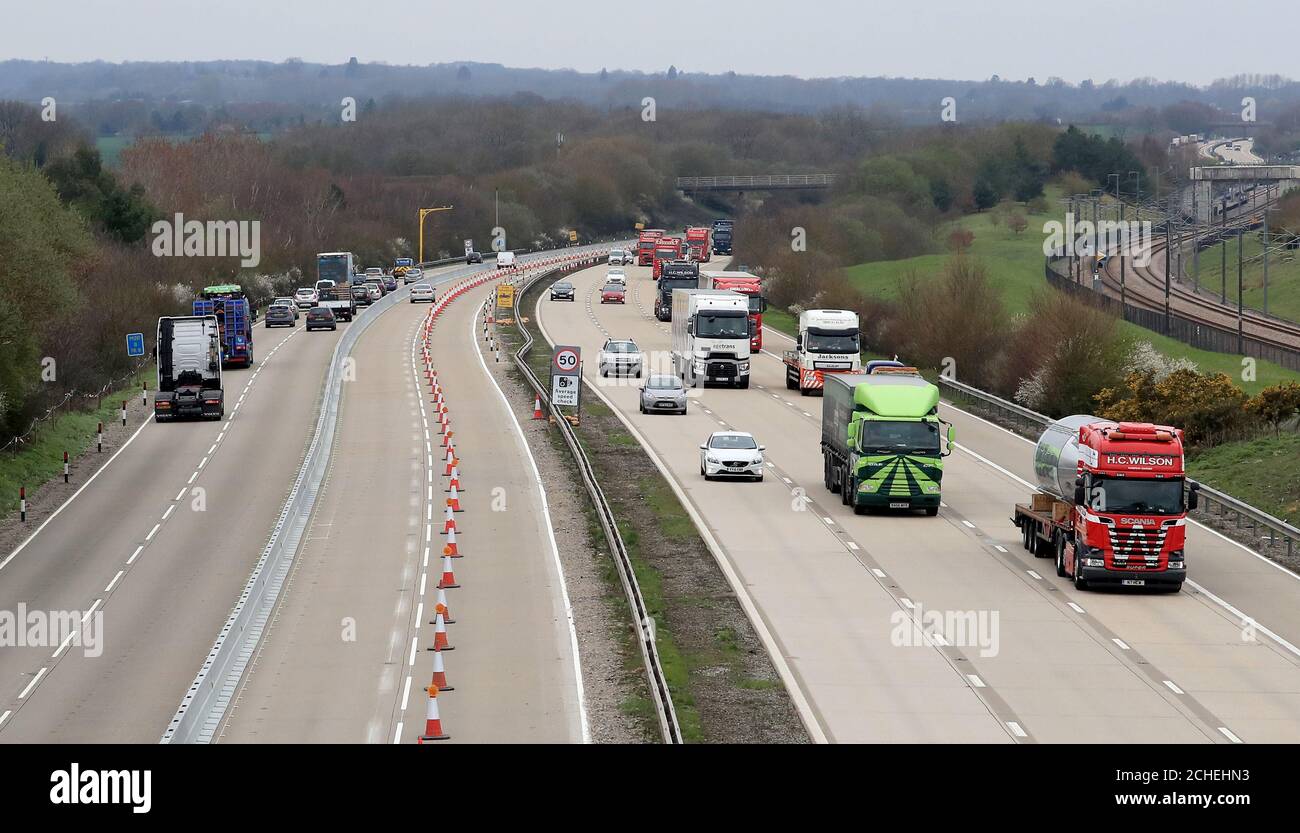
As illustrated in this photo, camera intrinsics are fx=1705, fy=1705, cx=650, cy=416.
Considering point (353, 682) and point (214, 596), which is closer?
point (353, 682)

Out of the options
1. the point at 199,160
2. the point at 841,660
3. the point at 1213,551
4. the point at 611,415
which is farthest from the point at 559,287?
the point at 841,660

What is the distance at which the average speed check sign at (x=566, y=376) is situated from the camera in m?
54.6

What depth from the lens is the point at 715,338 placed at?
64.9 m

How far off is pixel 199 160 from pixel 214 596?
117 metres

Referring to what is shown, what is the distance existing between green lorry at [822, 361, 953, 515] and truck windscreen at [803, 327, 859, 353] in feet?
68.2

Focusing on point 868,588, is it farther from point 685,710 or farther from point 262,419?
point 262,419

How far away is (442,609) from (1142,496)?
12848 mm

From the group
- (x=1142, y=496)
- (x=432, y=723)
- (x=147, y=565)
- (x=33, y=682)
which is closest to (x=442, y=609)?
(x=432, y=723)

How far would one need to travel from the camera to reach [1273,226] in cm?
12950

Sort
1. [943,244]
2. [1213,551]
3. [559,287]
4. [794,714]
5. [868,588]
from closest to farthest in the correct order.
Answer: [794,714] → [868,588] → [1213,551] → [559,287] → [943,244]

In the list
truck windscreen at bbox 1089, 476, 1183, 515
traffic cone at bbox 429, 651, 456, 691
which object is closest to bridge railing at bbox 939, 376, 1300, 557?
truck windscreen at bbox 1089, 476, 1183, 515

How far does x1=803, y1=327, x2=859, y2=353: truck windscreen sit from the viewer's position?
201ft

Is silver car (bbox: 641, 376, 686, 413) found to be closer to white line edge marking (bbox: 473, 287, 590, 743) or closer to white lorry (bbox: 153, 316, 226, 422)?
white line edge marking (bbox: 473, 287, 590, 743)

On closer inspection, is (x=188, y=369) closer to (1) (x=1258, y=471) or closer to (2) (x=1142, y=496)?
(1) (x=1258, y=471)
